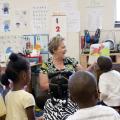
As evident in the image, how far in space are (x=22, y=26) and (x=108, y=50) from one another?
53.1 inches

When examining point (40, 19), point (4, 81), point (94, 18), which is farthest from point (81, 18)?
point (4, 81)

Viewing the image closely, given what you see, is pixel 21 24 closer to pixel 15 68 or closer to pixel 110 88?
pixel 110 88

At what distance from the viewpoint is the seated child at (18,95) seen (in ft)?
6.88

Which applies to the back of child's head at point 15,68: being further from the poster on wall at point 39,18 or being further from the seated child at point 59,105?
the poster on wall at point 39,18

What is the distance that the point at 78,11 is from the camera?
14.8 ft

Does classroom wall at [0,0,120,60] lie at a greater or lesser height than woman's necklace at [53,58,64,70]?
greater

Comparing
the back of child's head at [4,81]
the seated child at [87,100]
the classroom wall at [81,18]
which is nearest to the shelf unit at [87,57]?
the classroom wall at [81,18]

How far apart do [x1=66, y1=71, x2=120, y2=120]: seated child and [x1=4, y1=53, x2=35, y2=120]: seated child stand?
558 millimetres

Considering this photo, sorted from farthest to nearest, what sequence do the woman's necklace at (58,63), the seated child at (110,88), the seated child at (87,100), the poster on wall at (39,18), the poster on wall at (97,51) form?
the poster on wall at (39,18) → the poster on wall at (97,51) → the woman's necklace at (58,63) → the seated child at (110,88) → the seated child at (87,100)

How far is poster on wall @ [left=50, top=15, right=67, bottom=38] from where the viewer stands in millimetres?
4512

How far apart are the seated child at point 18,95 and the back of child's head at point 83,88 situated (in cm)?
56

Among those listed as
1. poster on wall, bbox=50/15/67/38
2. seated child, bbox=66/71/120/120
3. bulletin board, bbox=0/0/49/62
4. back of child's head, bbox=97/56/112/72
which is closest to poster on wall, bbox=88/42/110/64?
poster on wall, bbox=50/15/67/38

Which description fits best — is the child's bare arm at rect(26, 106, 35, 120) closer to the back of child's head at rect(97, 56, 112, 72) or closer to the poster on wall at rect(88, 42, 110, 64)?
the back of child's head at rect(97, 56, 112, 72)

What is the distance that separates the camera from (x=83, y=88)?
5.19ft
